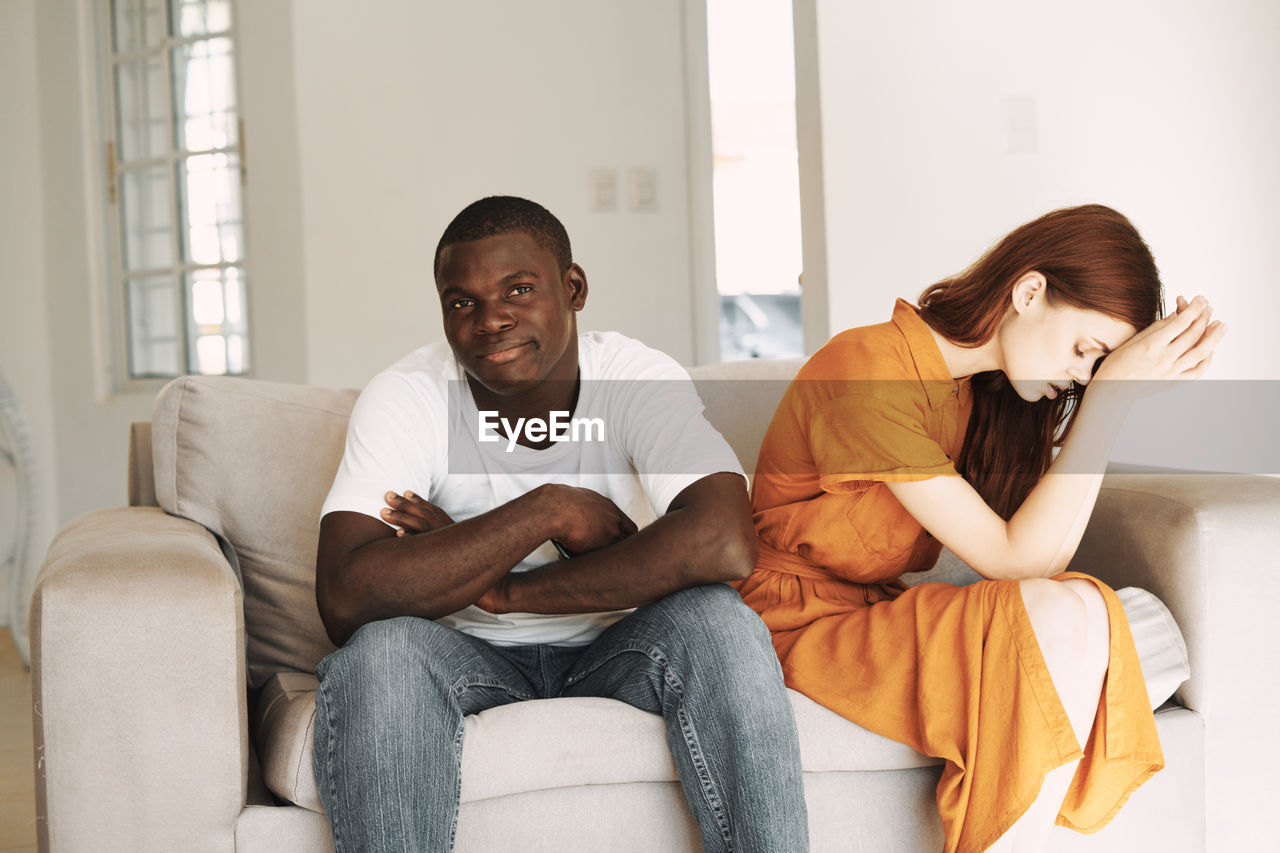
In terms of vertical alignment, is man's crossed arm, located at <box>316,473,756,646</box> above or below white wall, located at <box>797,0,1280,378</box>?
below

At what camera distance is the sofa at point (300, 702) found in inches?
42.7

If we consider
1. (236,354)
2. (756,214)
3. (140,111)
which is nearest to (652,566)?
(236,354)

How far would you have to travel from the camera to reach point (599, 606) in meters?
1.21

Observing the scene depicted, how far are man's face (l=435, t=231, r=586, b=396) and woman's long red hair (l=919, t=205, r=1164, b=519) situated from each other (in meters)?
0.51

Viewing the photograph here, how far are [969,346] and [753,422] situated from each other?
42 centimetres

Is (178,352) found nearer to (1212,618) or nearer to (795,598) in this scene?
(795,598)

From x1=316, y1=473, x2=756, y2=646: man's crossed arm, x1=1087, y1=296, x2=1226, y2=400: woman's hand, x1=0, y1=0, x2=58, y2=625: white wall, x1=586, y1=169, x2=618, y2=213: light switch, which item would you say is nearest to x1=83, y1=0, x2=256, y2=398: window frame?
x1=0, y1=0, x2=58, y2=625: white wall

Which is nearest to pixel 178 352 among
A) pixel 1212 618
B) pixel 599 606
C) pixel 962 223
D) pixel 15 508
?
pixel 15 508

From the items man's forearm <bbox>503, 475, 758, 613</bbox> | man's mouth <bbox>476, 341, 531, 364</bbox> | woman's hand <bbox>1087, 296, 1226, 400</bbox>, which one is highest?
man's mouth <bbox>476, 341, 531, 364</bbox>

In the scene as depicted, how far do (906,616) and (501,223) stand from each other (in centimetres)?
67

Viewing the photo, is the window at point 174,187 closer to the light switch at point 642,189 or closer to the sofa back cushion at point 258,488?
the light switch at point 642,189

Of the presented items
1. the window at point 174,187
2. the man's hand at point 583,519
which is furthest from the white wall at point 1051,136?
the window at point 174,187

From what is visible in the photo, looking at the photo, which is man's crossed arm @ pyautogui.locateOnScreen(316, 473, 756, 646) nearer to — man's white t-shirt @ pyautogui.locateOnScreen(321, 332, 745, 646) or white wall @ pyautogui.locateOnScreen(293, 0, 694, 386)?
man's white t-shirt @ pyautogui.locateOnScreen(321, 332, 745, 646)

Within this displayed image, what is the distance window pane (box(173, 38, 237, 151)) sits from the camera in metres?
3.22
